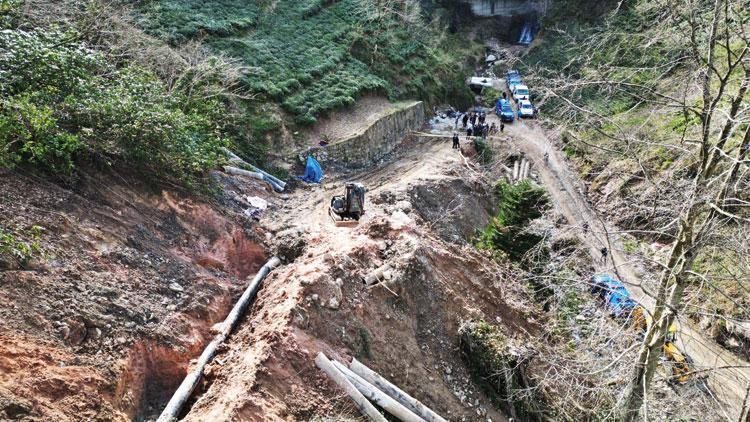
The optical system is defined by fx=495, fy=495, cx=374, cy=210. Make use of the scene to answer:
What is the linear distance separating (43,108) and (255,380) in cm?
807

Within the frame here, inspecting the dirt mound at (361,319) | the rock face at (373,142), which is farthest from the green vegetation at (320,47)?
the dirt mound at (361,319)

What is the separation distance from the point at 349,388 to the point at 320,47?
78.2 ft

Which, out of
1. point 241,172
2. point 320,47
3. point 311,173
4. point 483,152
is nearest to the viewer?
point 241,172

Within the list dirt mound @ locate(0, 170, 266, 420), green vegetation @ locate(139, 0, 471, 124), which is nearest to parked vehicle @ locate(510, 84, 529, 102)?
green vegetation @ locate(139, 0, 471, 124)

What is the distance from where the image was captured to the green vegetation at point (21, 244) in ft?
26.1

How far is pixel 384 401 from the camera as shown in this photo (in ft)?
31.7

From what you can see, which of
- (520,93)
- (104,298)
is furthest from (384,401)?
(520,93)

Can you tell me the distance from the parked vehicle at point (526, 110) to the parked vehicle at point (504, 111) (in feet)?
1.92

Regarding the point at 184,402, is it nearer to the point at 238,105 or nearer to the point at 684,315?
the point at 684,315

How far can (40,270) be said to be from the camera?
29.6 feet

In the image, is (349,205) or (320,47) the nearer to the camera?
(349,205)

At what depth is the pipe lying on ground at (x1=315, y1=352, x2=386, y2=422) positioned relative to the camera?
30.5 ft

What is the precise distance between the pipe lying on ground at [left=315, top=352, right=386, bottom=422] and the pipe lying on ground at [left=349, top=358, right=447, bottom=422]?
0.55 meters

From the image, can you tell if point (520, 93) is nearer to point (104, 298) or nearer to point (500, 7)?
point (500, 7)
